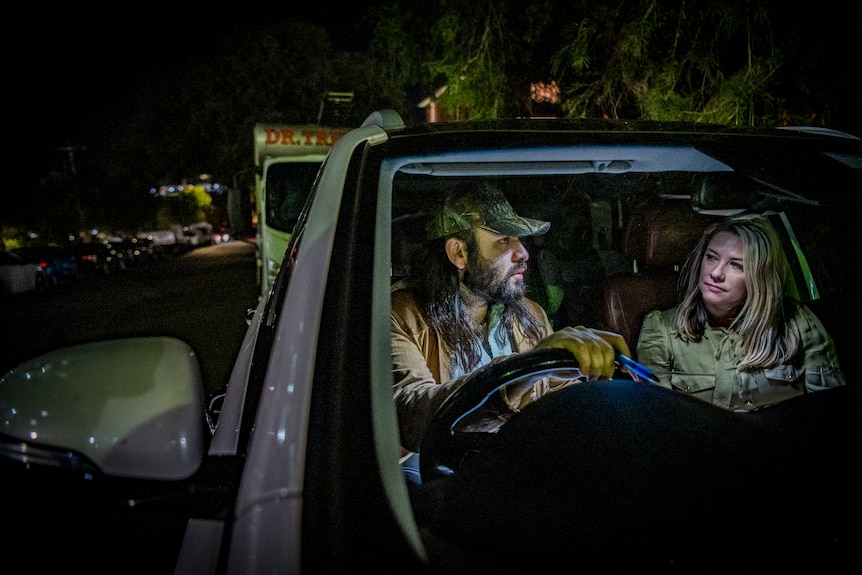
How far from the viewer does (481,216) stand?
2510mm

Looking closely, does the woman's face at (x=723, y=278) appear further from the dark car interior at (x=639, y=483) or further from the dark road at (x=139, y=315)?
the dark road at (x=139, y=315)

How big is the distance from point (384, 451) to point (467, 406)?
392mm

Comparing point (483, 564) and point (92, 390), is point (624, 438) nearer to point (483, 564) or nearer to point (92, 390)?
point (483, 564)

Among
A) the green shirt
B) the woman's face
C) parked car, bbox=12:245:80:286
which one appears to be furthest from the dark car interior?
parked car, bbox=12:245:80:286

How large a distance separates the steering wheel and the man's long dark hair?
0.97m

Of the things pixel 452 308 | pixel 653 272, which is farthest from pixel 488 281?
pixel 653 272

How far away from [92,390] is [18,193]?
31104mm

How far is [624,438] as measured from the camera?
114cm

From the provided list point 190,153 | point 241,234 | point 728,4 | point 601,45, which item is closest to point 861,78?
point 728,4

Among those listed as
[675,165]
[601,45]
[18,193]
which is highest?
[601,45]

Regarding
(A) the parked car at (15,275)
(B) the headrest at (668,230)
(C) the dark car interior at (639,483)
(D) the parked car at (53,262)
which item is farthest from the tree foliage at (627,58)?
(D) the parked car at (53,262)

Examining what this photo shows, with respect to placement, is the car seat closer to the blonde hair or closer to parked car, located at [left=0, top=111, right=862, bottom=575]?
the blonde hair

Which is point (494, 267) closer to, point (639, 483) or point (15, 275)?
point (639, 483)

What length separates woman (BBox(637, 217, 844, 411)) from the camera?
2.34 metres
